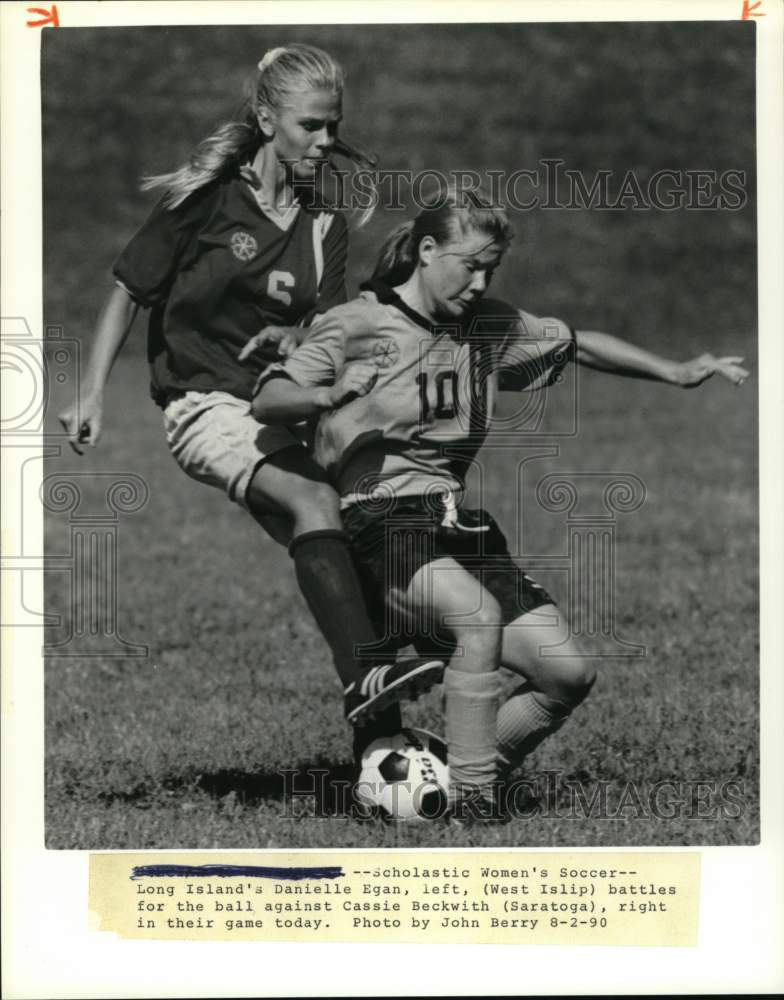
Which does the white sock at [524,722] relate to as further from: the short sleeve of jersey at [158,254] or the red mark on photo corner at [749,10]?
the red mark on photo corner at [749,10]

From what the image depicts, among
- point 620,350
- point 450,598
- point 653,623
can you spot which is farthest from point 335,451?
point 653,623

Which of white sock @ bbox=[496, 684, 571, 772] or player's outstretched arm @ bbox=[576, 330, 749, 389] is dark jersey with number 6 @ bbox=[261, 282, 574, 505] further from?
white sock @ bbox=[496, 684, 571, 772]

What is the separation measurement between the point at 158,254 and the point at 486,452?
2.96 feet

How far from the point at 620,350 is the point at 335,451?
699 millimetres

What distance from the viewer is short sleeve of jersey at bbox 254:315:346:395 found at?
3781 millimetres

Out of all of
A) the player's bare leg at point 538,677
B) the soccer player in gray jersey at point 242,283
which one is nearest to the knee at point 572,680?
the player's bare leg at point 538,677

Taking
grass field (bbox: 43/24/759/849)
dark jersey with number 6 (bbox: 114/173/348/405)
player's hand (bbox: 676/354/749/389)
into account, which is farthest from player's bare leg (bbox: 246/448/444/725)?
player's hand (bbox: 676/354/749/389)

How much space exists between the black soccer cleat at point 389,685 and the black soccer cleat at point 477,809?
0.93 feet

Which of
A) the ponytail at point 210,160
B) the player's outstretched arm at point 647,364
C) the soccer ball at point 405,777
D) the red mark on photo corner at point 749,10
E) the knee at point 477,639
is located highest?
the red mark on photo corner at point 749,10

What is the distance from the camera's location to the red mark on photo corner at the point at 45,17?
386 cm

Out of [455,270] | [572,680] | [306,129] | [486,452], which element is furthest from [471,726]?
[306,129]

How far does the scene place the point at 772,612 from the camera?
3979 millimetres

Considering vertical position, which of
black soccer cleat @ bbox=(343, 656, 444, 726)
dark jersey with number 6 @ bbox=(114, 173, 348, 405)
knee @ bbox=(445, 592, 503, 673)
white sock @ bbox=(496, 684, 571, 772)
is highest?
dark jersey with number 6 @ bbox=(114, 173, 348, 405)

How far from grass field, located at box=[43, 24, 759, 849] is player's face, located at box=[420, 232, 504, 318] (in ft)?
0.49
